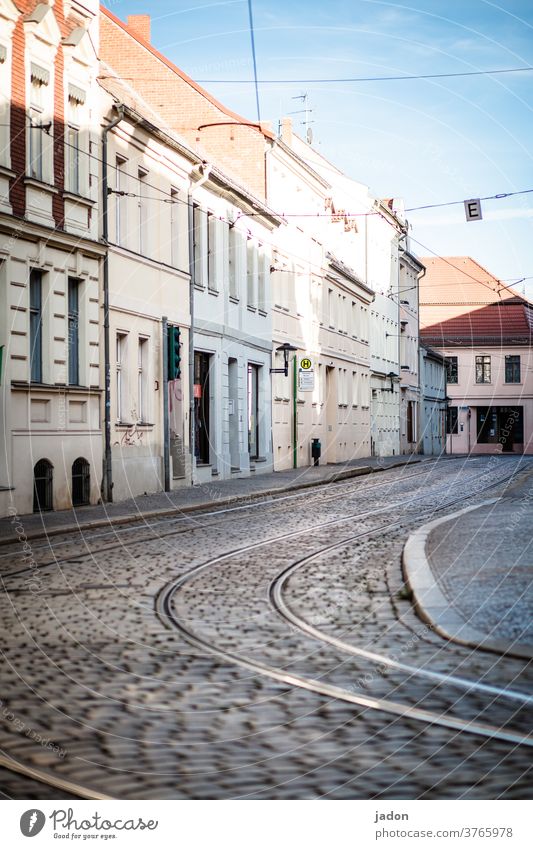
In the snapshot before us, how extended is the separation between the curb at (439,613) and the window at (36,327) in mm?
9496

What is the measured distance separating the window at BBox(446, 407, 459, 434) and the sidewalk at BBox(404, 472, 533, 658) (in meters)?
66.5

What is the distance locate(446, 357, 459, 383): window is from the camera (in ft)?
276

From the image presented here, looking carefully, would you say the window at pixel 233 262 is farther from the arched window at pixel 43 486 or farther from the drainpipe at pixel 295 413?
the arched window at pixel 43 486

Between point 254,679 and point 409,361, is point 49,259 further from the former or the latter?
point 409,361

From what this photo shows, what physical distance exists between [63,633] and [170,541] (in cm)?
667

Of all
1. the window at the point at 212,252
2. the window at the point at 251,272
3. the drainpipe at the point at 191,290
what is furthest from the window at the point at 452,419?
the drainpipe at the point at 191,290

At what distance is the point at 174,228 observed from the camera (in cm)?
2783

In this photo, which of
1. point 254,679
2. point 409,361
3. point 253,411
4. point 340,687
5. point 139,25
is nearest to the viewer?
point 340,687

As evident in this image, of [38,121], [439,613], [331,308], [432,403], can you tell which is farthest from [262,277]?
[432,403]

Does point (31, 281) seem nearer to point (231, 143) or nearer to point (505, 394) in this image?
point (231, 143)

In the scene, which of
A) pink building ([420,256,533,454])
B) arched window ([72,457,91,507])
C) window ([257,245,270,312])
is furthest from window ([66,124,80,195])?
pink building ([420,256,533,454])

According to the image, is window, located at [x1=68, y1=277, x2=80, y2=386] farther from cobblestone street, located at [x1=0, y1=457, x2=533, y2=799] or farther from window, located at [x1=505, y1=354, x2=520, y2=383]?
window, located at [x1=505, y1=354, x2=520, y2=383]

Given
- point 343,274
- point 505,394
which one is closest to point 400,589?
point 343,274

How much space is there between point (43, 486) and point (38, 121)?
615cm
